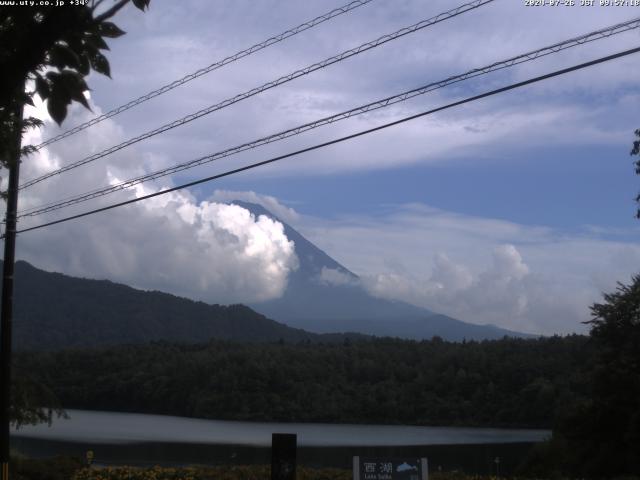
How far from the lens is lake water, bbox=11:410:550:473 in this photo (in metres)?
37.1

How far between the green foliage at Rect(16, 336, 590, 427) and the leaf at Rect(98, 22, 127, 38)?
203ft

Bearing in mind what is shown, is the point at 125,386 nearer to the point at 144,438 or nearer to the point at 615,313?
the point at 144,438

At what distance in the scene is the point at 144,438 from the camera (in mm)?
49781

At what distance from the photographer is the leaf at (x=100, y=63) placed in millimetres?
4395

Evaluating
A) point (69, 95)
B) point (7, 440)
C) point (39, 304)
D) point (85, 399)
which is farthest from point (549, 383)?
point (39, 304)

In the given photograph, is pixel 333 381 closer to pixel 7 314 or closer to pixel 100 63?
pixel 7 314

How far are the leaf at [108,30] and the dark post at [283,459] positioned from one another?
7628mm

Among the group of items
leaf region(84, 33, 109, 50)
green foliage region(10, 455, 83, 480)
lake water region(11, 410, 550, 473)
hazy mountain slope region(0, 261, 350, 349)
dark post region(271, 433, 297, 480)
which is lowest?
lake water region(11, 410, 550, 473)

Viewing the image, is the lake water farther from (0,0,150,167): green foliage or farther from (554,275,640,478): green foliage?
(0,0,150,167): green foliage

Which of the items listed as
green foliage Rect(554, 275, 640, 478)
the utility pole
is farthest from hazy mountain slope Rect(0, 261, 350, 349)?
Result: the utility pole

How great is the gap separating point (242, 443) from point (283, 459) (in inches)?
1500

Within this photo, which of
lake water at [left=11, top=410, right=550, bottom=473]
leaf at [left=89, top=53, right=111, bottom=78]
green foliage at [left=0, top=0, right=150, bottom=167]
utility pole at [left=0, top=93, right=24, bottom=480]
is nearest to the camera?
green foliage at [left=0, top=0, right=150, bottom=167]

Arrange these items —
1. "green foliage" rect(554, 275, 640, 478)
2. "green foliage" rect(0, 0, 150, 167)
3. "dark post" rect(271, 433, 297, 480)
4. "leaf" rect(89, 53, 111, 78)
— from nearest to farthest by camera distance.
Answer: "green foliage" rect(0, 0, 150, 167) < "leaf" rect(89, 53, 111, 78) < "dark post" rect(271, 433, 297, 480) < "green foliage" rect(554, 275, 640, 478)

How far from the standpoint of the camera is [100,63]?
4.42m
